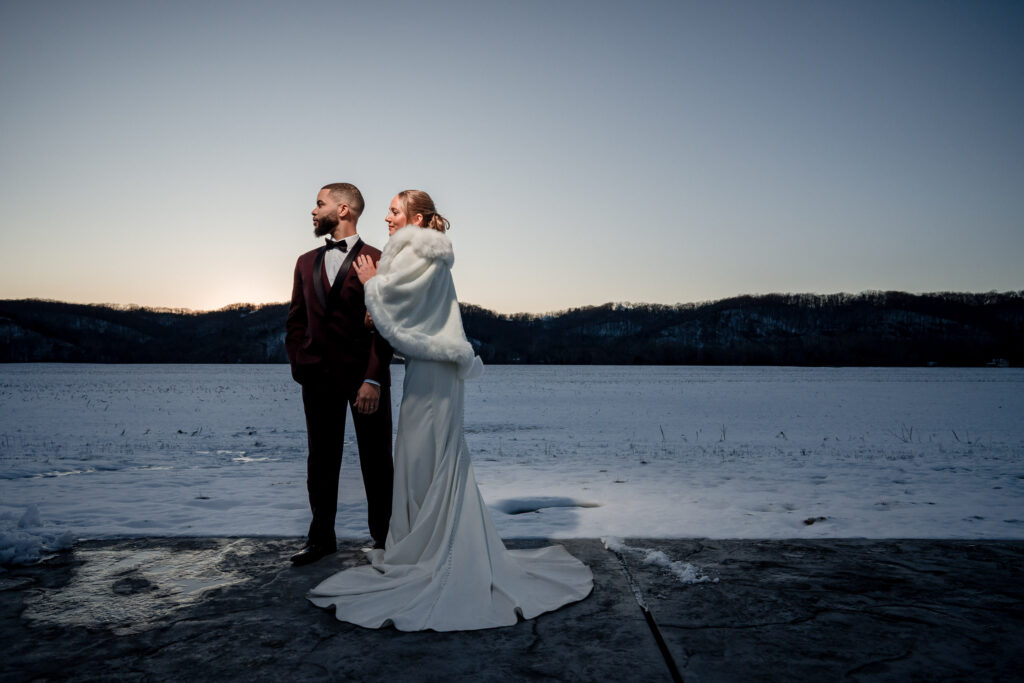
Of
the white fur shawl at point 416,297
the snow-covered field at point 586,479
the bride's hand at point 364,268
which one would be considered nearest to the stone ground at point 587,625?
the snow-covered field at point 586,479

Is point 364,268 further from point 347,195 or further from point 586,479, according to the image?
point 586,479

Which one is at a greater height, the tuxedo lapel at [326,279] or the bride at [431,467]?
the tuxedo lapel at [326,279]

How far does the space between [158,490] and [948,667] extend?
21.5 ft

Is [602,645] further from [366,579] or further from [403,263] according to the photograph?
[403,263]

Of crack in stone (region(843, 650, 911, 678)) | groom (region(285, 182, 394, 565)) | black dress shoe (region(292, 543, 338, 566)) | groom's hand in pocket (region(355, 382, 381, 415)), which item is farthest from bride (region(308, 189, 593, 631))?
crack in stone (region(843, 650, 911, 678))

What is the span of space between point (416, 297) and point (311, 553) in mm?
1683

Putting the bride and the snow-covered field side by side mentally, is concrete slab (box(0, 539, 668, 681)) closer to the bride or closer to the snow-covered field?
the bride

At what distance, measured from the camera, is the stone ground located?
90.2 inches

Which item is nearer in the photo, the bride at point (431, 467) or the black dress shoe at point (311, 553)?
the bride at point (431, 467)

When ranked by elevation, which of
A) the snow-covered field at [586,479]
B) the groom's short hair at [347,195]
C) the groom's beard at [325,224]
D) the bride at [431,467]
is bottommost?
the snow-covered field at [586,479]

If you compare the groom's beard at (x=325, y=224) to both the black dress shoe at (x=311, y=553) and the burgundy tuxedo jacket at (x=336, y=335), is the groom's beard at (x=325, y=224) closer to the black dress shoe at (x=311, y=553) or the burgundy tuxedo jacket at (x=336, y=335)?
the burgundy tuxedo jacket at (x=336, y=335)

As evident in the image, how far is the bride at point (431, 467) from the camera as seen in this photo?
3059 mm

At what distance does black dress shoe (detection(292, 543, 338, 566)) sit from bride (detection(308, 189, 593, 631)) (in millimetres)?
454

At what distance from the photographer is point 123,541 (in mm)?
4039
